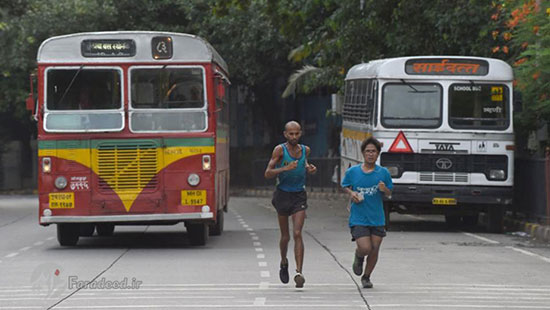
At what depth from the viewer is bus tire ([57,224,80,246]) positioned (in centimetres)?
1883

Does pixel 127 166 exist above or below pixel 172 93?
below

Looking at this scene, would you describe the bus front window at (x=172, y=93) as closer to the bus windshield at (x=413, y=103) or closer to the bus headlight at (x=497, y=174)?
the bus windshield at (x=413, y=103)

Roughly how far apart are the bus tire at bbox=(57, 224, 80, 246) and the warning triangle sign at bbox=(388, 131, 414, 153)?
6.36 meters

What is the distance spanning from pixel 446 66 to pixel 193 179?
6.51 metres

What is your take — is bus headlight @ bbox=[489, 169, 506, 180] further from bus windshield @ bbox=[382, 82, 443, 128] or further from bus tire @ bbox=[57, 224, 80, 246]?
bus tire @ bbox=[57, 224, 80, 246]

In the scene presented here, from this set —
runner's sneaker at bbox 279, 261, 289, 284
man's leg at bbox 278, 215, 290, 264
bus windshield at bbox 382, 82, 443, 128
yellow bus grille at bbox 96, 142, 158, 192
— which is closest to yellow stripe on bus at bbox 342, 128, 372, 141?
bus windshield at bbox 382, 82, 443, 128

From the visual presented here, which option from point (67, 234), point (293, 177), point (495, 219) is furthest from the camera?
point (495, 219)

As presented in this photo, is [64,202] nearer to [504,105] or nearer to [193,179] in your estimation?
[193,179]

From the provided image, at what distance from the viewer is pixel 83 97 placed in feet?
59.5

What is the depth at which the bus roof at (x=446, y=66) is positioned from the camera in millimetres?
22031

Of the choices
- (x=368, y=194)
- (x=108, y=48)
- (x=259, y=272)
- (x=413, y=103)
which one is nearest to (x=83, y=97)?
(x=108, y=48)

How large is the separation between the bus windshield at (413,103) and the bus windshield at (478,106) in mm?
305

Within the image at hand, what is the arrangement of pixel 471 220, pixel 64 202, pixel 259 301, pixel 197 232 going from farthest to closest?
pixel 471 220 → pixel 197 232 → pixel 64 202 → pixel 259 301

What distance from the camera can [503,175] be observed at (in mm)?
22094
